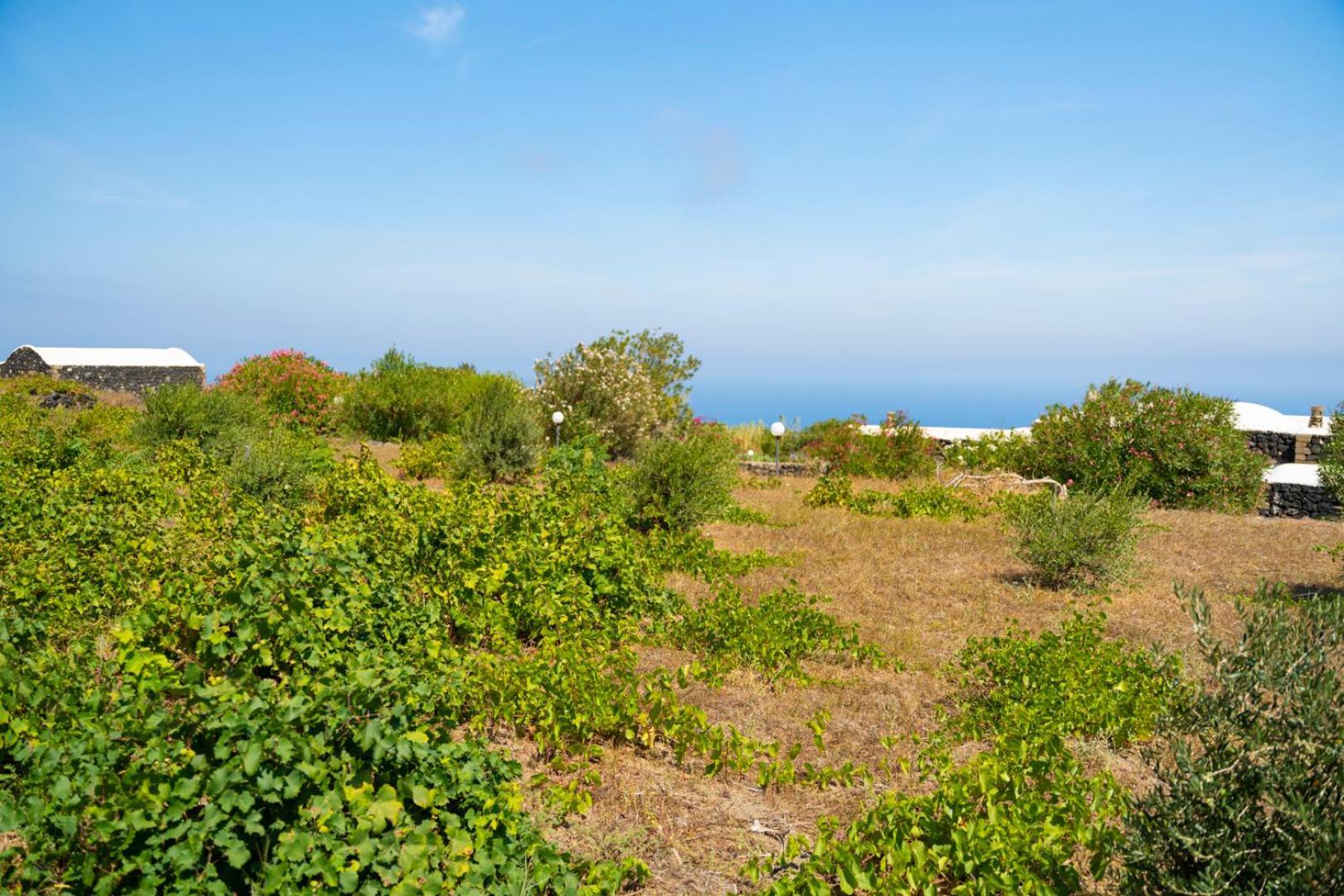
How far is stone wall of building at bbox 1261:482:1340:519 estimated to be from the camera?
1517 cm

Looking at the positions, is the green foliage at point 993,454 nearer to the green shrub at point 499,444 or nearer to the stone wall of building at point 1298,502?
the stone wall of building at point 1298,502

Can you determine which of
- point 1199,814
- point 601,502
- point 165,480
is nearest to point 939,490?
point 601,502

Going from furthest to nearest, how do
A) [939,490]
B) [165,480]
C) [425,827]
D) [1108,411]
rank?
[1108,411], [939,490], [165,480], [425,827]

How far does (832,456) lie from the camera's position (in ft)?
55.8

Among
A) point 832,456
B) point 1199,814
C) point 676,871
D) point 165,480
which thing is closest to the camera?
point 1199,814

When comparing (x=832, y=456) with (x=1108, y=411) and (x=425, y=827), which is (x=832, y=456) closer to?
(x=1108, y=411)

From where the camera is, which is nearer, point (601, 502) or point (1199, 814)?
point (1199, 814)

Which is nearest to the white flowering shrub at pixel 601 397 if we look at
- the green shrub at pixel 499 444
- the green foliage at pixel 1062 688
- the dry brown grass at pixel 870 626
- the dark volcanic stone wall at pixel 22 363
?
the green shrub at pixel 499 444

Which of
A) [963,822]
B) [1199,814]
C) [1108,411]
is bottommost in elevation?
[963,822]

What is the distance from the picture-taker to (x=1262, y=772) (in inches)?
92.2

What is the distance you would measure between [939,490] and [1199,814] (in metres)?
10.5

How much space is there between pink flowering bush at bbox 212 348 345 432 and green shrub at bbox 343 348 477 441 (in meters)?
0.44

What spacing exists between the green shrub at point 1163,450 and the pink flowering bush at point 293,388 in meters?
16.0

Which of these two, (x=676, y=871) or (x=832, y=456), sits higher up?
(x=832, y=456)
